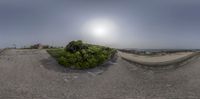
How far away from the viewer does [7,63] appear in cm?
2627

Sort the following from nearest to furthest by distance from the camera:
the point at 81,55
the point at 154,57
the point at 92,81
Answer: the point at 92,81 → the point at 81,55 → the point at 154,57

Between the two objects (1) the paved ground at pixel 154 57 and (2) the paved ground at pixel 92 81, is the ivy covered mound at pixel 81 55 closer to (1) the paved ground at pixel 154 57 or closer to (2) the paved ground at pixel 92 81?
(2) the paved ground at pixel 92 81

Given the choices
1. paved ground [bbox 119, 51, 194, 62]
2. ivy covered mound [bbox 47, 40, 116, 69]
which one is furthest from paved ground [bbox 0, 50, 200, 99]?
paved ground [bbox 119, 51, 194, 62]

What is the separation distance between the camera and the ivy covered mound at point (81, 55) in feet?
85.5

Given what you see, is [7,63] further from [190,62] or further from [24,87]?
[190,62]

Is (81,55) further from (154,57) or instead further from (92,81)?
(154,57)

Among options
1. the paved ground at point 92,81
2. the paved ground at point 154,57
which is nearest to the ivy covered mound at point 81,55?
the paved ground at point 92,81

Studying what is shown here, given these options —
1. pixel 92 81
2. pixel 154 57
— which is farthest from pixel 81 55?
pixel 154 57

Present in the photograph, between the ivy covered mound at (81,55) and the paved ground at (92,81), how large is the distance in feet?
1.64

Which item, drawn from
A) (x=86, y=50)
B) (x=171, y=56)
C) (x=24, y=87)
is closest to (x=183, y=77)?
(x=171, y=56)

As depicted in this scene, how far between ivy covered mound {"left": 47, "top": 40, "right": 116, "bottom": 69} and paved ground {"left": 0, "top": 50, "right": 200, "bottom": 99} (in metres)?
0.50

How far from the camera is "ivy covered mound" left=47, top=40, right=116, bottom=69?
85.5 ft

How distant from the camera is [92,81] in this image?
945 inches

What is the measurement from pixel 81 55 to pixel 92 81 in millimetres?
3012
